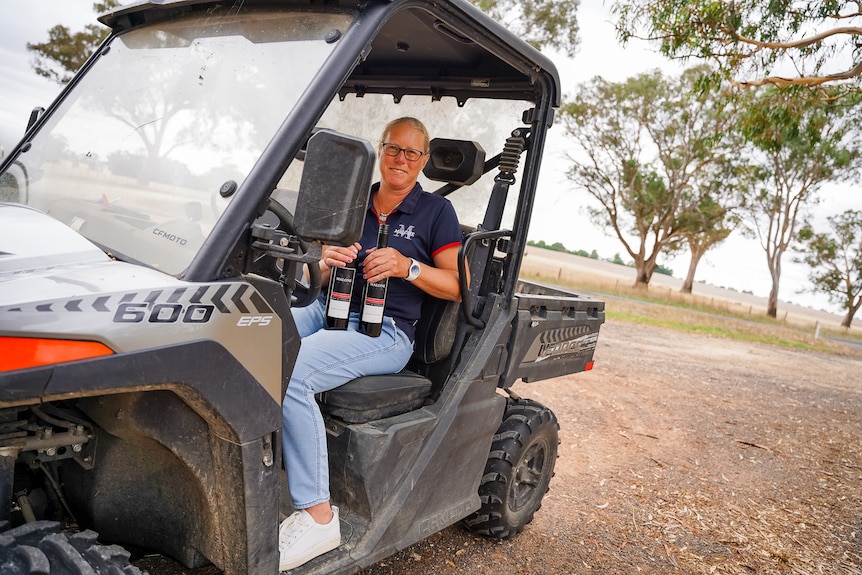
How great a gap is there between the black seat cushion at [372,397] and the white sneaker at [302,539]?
392 millimetres

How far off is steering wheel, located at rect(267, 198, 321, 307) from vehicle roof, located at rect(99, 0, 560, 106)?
2.21 ft

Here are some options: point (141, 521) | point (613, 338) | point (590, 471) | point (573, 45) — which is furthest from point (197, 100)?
point (573, 45)

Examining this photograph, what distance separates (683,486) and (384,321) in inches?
A: 140

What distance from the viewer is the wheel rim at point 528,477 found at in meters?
3.86

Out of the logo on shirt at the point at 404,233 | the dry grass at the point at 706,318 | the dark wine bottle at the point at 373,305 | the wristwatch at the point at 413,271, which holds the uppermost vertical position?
the logo on shirt at the point at 404,233

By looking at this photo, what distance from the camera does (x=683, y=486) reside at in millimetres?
5371

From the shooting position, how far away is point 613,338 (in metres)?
13.7

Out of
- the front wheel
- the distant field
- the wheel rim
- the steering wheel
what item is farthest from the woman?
the distant field

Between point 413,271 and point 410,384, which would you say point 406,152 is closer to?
point 413,271

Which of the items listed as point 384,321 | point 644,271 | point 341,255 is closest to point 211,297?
point 341,255

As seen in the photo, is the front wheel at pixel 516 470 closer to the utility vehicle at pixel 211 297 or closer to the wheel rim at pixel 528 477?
the wheel rim at pixel 528 477

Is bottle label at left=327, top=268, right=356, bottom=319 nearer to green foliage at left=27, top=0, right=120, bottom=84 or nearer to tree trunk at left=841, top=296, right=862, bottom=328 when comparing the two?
green foliage at left=27, top=0, right=120, bottom=84

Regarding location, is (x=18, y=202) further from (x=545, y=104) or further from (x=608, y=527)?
(x=608, y=527)

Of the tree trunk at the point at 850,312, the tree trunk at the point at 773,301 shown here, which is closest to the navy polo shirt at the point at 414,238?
the tree trunk at the point at 773,301
